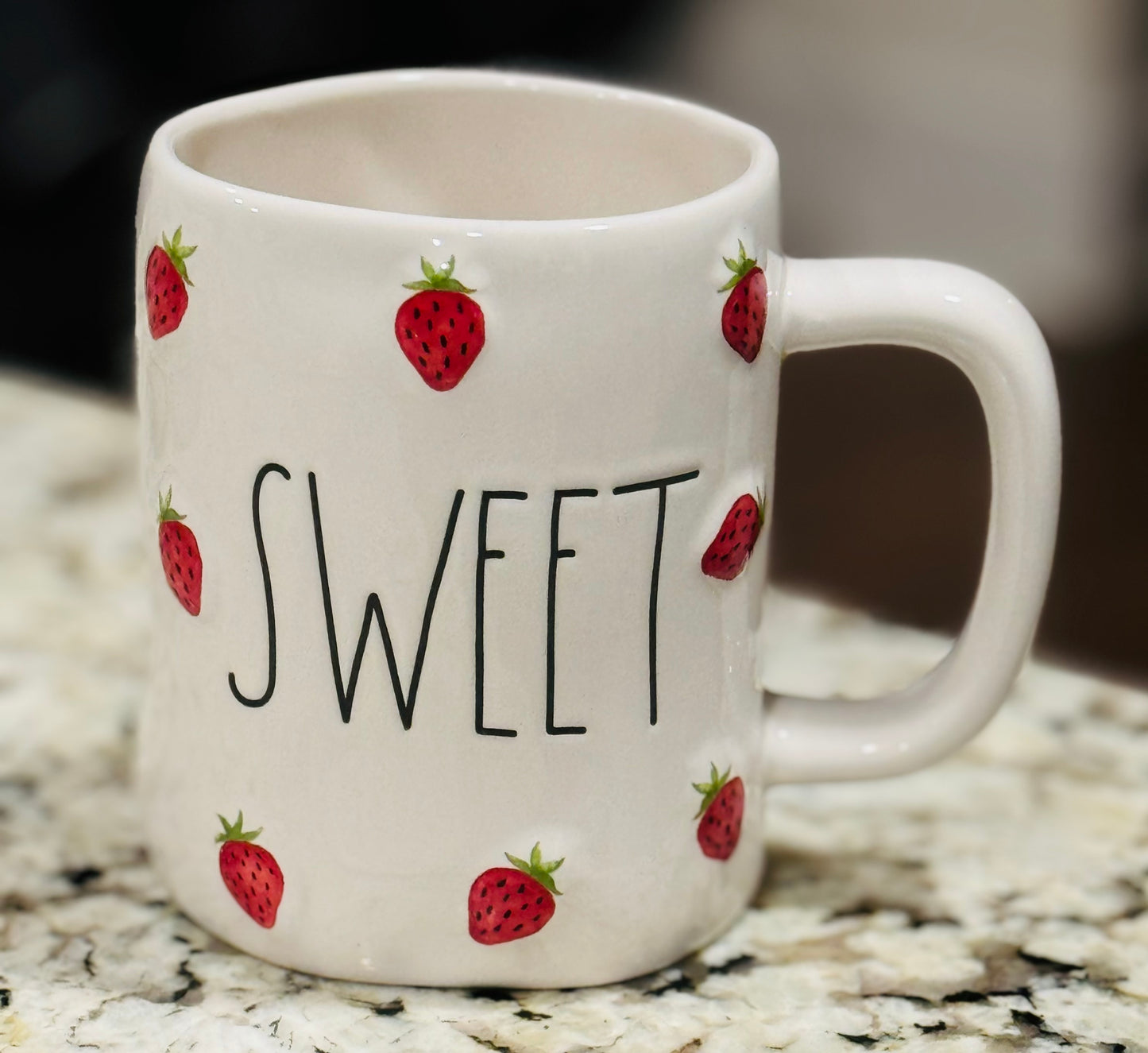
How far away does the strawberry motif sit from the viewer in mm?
508

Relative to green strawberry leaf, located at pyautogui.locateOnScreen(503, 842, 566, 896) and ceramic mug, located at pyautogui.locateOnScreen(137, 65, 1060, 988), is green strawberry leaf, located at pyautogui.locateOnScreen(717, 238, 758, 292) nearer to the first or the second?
ceramic mug, located at pyautogui.locateOnScreen(137, 65, 1060, 988)

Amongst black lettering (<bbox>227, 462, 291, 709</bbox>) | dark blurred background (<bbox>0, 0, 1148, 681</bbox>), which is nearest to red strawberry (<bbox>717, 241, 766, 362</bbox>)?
black lettering (<bbox>227, 462, 291, 709</bbox>)

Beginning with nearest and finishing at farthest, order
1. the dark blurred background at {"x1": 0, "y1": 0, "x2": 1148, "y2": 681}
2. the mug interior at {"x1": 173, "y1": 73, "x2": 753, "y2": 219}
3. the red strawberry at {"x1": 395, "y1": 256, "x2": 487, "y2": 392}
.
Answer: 1. the red strawberry at {"x1": 395, "y1": 256, "x2": 487, "y2": 392}
2. the mug interior at {"x1": 173, "y1": 73, "x2": 753, "y2": 219}
3. the dark blurred background at {"x1": 0, "y1": 0, "x2": 1148, "y2": 681}

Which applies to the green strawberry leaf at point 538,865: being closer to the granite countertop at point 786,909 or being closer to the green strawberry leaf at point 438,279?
the granite countertop at point 786,909

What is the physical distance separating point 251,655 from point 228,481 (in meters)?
0.05

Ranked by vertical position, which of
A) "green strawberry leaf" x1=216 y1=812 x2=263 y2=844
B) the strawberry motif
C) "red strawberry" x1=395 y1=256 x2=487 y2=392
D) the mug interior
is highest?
the mug interior

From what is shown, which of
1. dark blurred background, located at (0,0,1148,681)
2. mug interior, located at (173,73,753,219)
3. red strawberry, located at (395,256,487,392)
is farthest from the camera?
dark blurred background, located at (0,0,1148,681)

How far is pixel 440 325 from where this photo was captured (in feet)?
1.42

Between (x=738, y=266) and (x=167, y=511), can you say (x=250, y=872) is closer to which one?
(x=167, y=511)

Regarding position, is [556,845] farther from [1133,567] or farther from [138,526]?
[1133,567]

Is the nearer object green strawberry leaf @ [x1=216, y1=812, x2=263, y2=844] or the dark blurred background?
green strawberry leaf @ [x1=216, y1=812, x2=263, y2=844]

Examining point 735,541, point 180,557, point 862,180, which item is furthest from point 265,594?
point 862,180

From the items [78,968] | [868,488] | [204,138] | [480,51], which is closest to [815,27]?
[480,51]

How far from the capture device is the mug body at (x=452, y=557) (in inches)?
17.5
